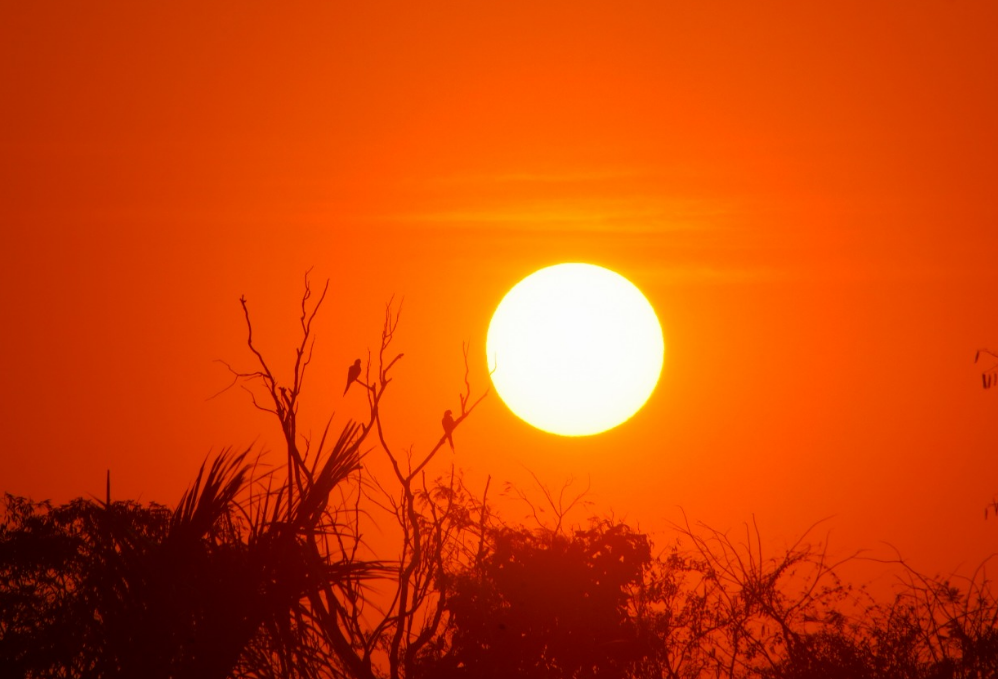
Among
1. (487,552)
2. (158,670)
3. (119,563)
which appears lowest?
(158,670)

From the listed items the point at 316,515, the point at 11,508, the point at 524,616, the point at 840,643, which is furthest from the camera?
the point at 524,616

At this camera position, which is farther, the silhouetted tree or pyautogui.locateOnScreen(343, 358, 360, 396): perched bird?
the silhouetted tree

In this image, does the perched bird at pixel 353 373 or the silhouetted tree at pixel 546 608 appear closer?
the perched bird at pixel 353 373

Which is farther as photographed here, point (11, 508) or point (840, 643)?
point (11, 508)

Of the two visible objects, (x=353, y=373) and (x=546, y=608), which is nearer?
(x=353, y=373)

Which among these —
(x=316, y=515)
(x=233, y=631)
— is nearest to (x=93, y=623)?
(x=233, y=631)

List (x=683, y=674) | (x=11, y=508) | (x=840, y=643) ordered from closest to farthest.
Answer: (x=840, y=643), (x=683, y=674), (x=11, y=508)

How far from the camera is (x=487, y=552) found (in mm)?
19703

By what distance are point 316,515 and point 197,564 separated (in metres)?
0.51

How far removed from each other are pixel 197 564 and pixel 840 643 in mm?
8683

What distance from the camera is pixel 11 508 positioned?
18.1m

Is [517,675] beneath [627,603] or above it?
beneath

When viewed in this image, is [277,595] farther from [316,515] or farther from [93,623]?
[93,623]

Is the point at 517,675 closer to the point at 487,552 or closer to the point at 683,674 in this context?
the point at 487,552
